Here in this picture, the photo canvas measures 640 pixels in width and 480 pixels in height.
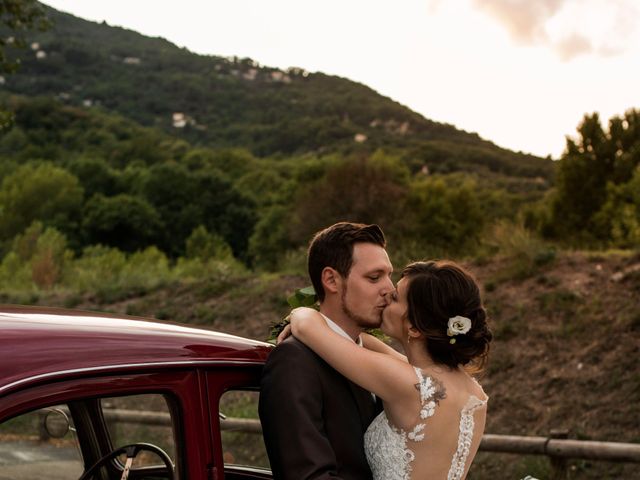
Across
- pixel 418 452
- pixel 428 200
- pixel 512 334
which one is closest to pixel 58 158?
pixel 428 200

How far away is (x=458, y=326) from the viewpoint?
3.29 metres

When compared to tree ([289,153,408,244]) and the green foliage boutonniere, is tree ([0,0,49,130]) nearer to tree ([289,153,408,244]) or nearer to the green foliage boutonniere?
the green foliage boutonniere

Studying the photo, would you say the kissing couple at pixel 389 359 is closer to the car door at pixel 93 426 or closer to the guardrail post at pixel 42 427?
the car door at pixel 93 426

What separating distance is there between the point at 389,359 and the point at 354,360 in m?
0.18

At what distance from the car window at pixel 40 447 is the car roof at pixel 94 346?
0.14 meters

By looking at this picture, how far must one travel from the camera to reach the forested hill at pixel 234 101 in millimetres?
109250

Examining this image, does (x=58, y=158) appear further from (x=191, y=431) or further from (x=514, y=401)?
(x=191, y=431)

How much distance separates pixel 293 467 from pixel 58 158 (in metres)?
103

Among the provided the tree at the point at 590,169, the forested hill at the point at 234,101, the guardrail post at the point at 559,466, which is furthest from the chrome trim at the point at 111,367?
the forested hill at the point at 234,101

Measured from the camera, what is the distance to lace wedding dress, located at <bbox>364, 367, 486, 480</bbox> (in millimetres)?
3256

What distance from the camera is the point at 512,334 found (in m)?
13.6

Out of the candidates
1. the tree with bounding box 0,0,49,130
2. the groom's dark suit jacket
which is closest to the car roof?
the groom's dark suit jacket

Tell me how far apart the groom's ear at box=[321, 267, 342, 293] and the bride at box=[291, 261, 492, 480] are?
0.12 m

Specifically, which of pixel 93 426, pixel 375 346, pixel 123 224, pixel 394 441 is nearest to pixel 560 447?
pixel 375 346
